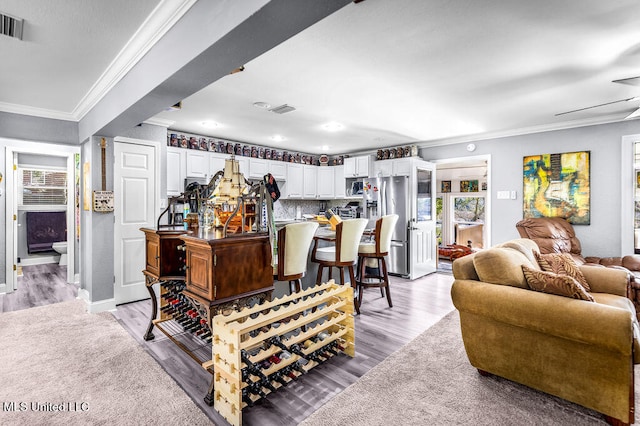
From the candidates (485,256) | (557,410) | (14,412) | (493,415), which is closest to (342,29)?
(485,256)

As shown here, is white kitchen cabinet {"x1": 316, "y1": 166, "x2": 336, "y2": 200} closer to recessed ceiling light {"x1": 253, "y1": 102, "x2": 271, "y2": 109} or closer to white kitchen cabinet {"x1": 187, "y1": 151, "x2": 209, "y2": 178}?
white kitchen cabinet {"x1": 187, "y1": 151, "x2": 209, "y2": 178}

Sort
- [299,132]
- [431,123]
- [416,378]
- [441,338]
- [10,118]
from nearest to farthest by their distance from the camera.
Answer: [416,378]
[441,338]
[10,118]
[431,123]
[299,132]

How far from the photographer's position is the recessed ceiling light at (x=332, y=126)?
4.58m

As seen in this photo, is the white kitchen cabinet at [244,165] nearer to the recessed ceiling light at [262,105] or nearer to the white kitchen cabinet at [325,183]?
the white kitchen cabinet at [325,183]

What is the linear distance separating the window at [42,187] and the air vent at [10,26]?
5.34 m

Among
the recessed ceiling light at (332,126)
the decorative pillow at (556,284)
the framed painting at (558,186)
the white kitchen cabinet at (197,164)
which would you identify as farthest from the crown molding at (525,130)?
the white kitchen cabinet at (197,164)

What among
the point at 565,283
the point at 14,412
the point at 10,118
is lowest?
the point at 14,412

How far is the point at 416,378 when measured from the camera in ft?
7.41

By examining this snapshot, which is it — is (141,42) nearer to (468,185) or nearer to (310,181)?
(310,181)

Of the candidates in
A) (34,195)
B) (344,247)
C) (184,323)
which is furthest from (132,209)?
(34,195)

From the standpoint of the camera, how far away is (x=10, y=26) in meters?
2.00

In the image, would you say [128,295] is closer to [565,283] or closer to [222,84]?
[222,84]

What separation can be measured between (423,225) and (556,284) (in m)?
3.74

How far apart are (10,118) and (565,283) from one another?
5.43 metres
